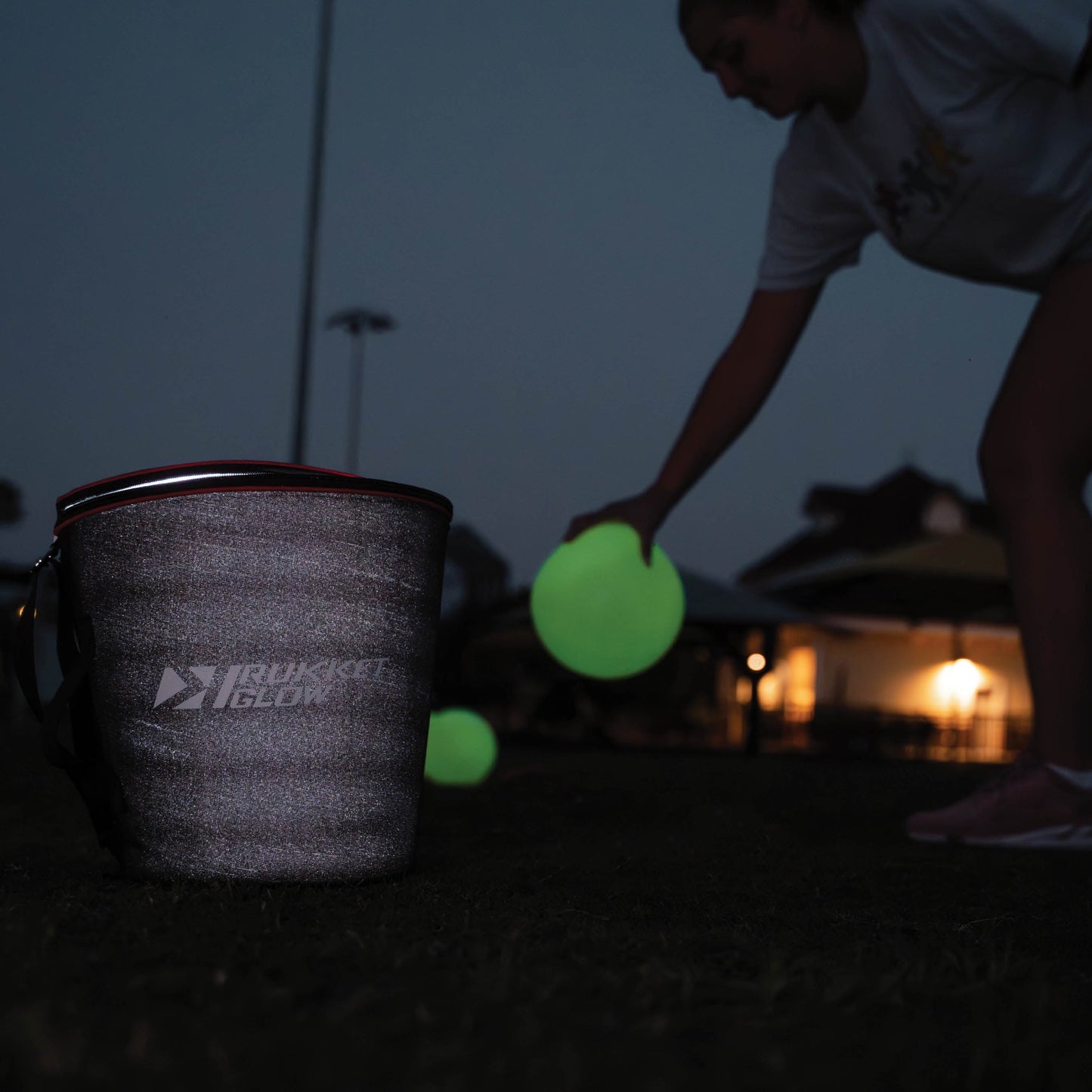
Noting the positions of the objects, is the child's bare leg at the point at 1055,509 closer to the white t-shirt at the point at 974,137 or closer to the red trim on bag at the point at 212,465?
the white t-shirt at the point at 974,137

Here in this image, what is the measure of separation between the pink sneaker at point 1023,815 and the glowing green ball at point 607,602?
1.01 metres

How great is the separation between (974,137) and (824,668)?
18.3 meters

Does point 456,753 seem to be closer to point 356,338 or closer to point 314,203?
point 314,203

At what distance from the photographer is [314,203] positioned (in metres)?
12.6

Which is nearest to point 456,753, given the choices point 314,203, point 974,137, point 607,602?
point 607,602

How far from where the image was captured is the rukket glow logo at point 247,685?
155 cm

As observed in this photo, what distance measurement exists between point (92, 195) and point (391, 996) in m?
22.9

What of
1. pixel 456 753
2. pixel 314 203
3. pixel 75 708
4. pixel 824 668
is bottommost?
pixel 824 668

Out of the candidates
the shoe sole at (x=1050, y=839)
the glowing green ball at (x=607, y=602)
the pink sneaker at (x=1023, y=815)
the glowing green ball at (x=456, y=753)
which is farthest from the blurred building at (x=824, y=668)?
the shoe sole at (x=1050, y=839)

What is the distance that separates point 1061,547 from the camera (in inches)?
91.3

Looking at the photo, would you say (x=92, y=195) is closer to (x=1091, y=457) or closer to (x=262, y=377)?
(x=262, y=377)

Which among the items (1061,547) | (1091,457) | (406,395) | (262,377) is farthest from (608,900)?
(262,377)

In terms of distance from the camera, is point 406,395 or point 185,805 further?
point 406,395

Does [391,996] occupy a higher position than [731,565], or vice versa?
[731,565]
